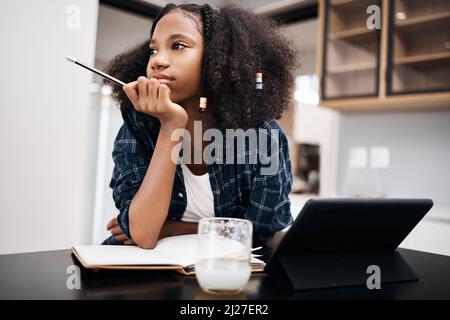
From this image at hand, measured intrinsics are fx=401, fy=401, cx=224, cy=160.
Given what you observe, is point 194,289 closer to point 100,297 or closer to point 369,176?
point 100,297

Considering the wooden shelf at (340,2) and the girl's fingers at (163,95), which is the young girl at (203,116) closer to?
the girl's fingers at (163,95)

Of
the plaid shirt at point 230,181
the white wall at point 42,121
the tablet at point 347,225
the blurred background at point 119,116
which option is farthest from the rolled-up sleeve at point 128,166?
the white wall at point 42,121

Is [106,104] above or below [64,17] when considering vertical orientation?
below

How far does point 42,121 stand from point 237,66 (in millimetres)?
1359

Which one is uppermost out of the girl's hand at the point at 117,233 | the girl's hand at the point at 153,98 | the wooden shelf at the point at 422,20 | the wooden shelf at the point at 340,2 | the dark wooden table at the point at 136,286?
the wooden shelf at the point at 340,2

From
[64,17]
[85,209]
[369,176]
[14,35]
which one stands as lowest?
[85,209]

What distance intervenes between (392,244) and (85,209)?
2252 mm

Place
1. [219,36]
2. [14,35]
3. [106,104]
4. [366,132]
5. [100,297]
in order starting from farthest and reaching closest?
1. [366,132]
2. [106,104]
3. [14,35]
4. [219,36]
5. [100,297]

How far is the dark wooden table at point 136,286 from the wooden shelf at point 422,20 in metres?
2.09

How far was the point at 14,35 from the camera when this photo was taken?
189cm

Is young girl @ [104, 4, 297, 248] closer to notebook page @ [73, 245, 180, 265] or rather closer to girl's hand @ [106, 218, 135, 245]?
Answer: girl's hand @ [106, 218, 135, 245]

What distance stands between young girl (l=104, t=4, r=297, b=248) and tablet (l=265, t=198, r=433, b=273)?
1.08 feet

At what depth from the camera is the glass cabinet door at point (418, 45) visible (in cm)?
223
